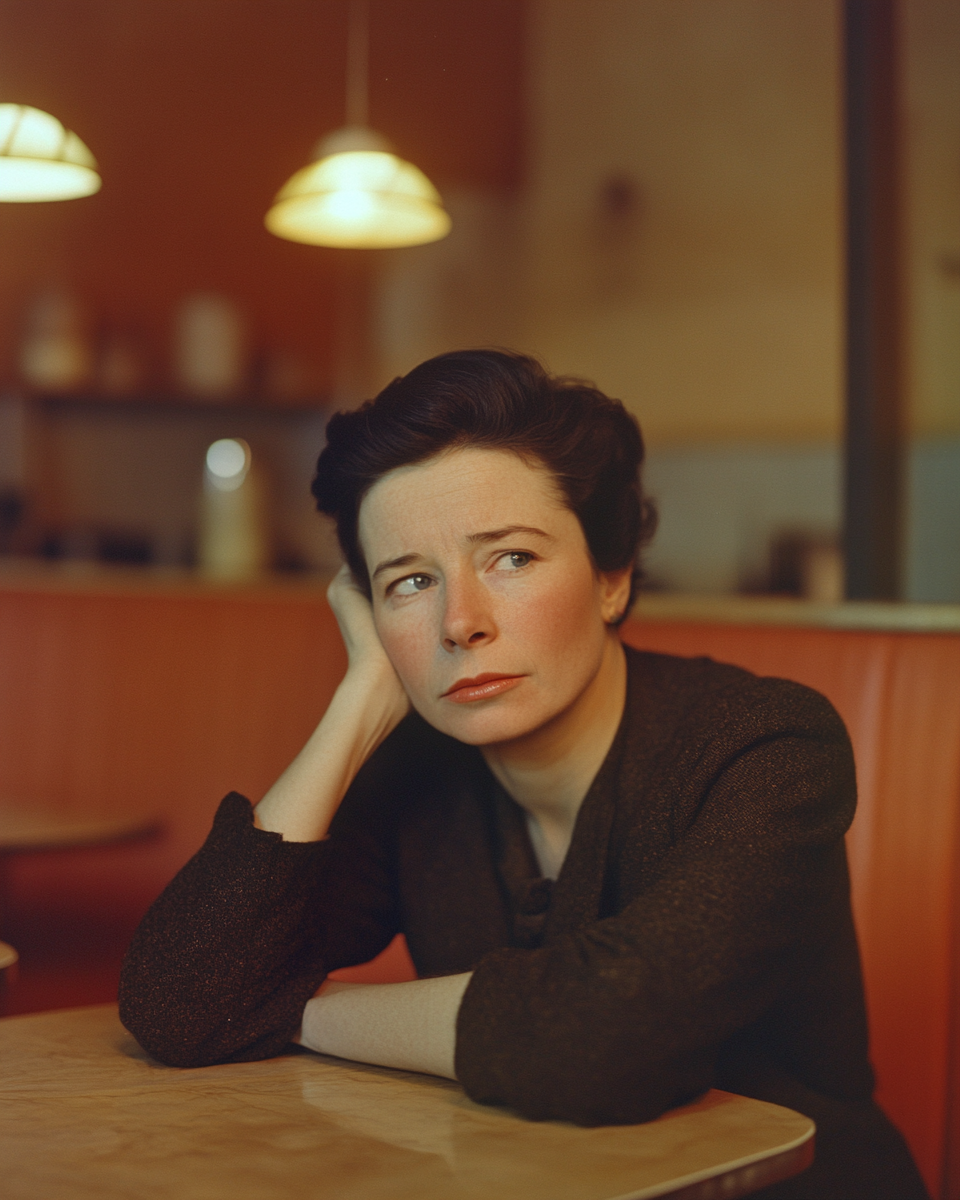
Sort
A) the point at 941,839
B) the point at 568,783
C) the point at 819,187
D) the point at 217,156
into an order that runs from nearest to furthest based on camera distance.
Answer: the point at 568,783 < the point at 941,839 < the point at 819,187 < the point at 217,156

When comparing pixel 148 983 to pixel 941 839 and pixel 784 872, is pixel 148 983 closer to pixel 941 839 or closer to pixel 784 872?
pixel 784 872

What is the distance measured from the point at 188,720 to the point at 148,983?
4.18 feet

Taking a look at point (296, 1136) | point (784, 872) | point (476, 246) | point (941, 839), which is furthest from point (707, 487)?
point (296, 1136)

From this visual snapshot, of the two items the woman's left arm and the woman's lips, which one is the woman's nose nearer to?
the woman's lips

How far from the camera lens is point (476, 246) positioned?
165 inches

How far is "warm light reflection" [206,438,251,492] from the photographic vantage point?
3583mm

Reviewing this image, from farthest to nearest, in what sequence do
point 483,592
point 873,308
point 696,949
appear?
point 873,308 → point 483,592 → point 696,949

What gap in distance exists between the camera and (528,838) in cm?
126

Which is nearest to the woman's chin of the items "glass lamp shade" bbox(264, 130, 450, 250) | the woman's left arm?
the woman's left arm

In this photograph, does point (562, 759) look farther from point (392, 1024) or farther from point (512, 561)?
point (392, 1024)

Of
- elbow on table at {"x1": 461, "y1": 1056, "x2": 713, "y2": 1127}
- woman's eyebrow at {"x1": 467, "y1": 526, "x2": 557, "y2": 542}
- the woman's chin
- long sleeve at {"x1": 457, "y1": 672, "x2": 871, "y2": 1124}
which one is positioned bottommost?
elbow on table at {"x1": 461, "y1": 1056, "x2": 713, "y2": 1127}

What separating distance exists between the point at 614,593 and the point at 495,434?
0.23m

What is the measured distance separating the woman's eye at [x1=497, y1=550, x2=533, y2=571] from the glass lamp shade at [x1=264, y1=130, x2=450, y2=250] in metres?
1.30

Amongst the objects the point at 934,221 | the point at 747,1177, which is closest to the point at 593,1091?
the point at 747,1177
